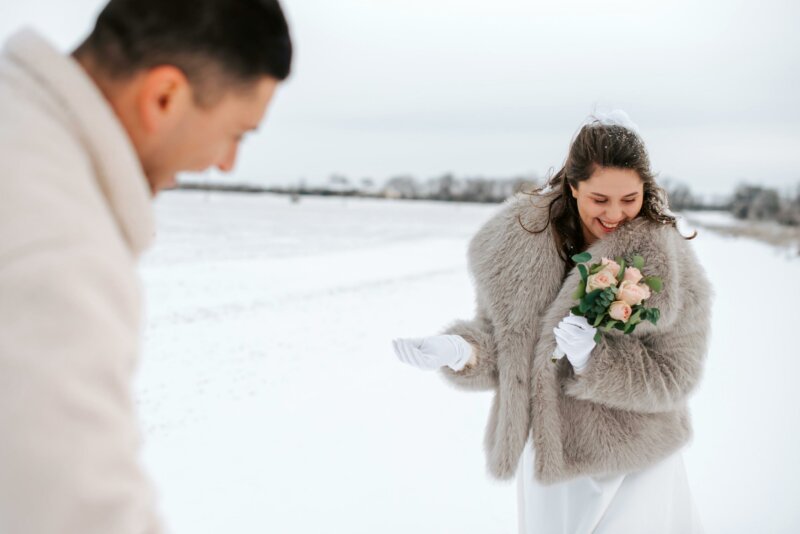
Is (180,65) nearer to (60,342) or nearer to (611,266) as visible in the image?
(60,342)

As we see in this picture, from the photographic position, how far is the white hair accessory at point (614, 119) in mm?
2521

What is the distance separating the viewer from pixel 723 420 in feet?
19.3

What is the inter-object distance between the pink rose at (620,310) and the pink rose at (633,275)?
9 centimetres

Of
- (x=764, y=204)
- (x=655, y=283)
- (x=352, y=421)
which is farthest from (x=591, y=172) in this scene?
(x=764, y=204)

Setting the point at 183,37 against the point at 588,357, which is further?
the point at 588,357

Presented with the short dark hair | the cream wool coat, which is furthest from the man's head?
the cream wool coat

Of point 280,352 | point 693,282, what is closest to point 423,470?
point 693,282

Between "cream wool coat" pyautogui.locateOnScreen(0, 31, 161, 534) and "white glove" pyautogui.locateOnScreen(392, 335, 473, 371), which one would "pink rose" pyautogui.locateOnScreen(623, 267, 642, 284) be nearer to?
"white glove" pyautogui.locateOnScreen(392, 335, 473, 371)

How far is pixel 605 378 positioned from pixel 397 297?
1023 centimetres

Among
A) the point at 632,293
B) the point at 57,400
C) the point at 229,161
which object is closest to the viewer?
the point at 57,400

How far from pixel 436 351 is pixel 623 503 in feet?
2.93

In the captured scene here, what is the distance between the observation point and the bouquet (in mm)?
2275

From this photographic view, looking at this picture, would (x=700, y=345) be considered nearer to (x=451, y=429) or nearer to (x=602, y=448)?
(x=602, y=448)

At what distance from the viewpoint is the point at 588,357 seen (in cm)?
243
